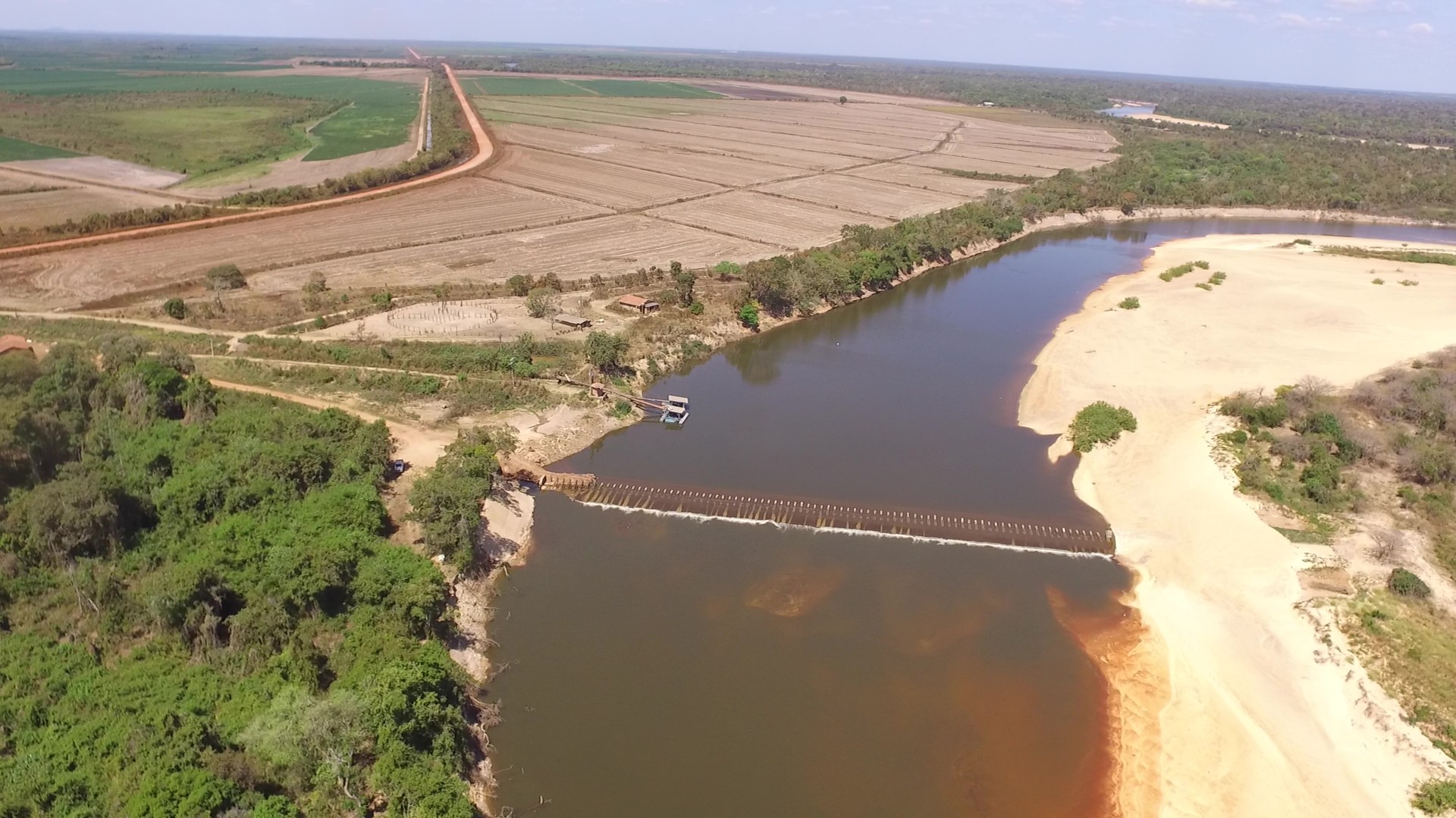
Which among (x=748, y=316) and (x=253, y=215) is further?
(x=253, y=215)

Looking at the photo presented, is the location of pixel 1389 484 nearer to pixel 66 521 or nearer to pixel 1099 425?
pixel 1099 425

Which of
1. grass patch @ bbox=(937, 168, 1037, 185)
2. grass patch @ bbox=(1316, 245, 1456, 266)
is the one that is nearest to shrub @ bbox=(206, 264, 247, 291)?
grass patch @ bbox=(937, 168, 1037, 185)

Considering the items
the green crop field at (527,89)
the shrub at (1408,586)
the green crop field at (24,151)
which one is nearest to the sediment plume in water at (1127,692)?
the shrub at (1408,586)

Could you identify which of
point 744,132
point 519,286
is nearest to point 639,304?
point 519,286

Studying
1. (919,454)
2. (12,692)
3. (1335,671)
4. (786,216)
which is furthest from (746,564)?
(786,216)

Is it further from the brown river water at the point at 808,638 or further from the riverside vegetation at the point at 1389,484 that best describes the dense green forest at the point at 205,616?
the riverside vegetation at the point at 1389,484

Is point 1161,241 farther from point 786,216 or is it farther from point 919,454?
point 919,454

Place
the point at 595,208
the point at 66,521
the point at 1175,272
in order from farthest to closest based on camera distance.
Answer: the point at 595,208 → the point at 1175,272 → the point at 66,521

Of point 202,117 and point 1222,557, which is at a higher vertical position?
point 202,117
